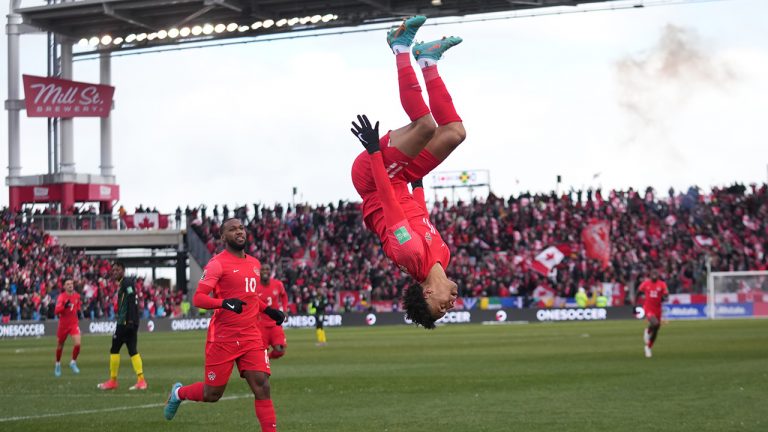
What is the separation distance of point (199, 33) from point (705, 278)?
31303mm

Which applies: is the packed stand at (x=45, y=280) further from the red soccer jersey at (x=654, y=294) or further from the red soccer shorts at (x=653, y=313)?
the red soccer shorts at (x=653, y=313)

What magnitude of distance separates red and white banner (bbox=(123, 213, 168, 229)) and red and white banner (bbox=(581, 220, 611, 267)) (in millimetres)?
26249

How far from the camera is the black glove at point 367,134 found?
1055cm

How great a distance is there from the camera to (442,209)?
6606 cm

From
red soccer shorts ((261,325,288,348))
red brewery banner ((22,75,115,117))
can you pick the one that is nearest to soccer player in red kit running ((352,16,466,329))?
red soccer shorts ((261,325,288,348))

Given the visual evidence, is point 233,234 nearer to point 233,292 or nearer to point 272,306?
point 233,292

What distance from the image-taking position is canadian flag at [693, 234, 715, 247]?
57237 mm

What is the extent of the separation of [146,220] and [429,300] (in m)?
59.7

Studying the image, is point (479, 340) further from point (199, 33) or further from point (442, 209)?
point (199, 33)

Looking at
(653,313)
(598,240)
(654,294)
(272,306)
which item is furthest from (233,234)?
(598,240)

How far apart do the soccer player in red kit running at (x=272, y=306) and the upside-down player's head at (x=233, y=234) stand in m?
6.57

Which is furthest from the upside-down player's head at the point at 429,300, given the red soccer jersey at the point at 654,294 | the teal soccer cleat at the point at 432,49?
the red soccer jersey at the point at 654,294

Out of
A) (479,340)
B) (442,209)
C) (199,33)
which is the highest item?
(199,33)

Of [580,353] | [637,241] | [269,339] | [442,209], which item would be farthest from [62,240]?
[269,339]
